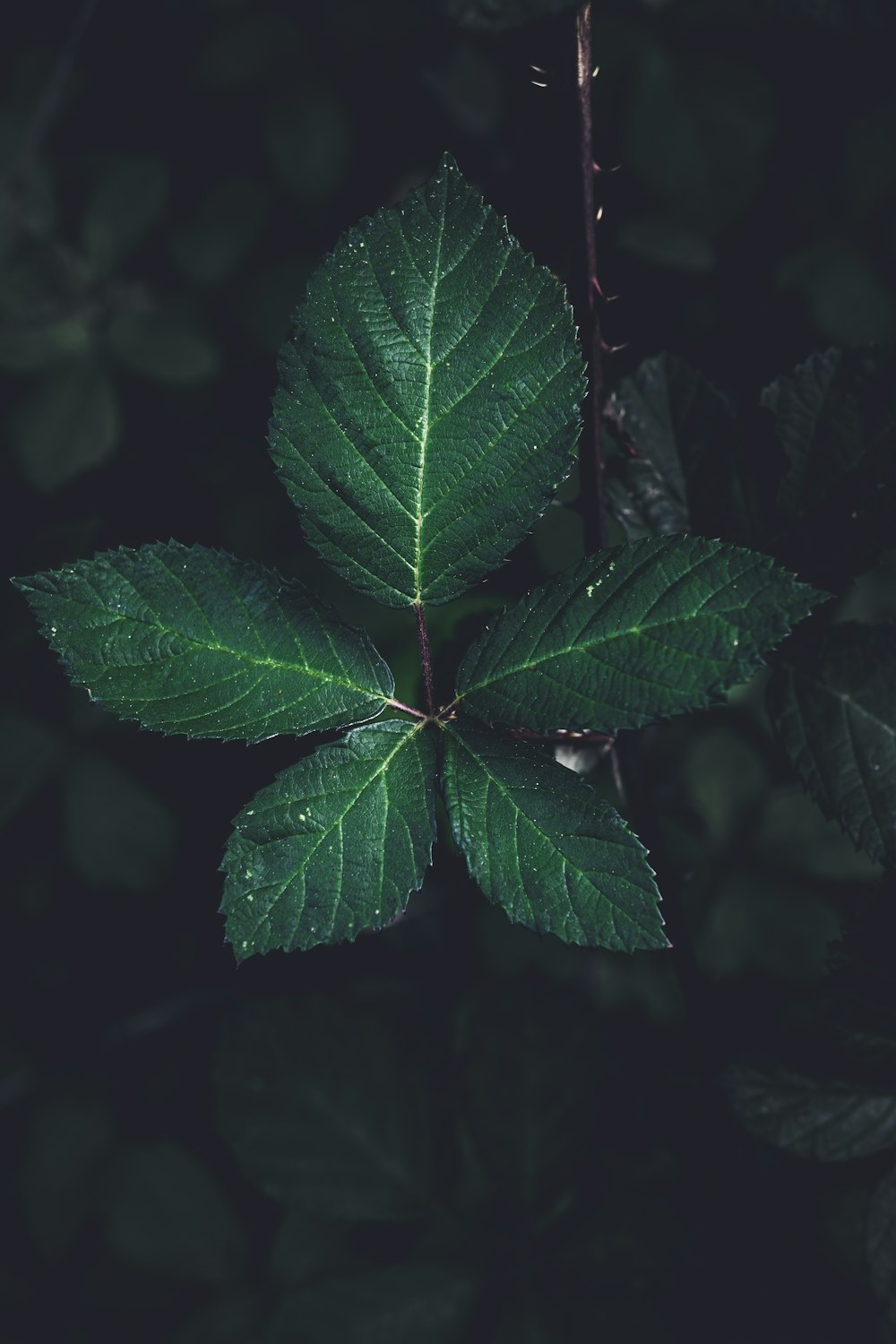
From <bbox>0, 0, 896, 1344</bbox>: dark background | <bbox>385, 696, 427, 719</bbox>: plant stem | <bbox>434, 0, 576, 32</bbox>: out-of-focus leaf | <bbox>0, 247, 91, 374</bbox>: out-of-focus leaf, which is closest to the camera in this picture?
<bbox>434, 0, 576, 32</bbox>: out-of-focus leaf

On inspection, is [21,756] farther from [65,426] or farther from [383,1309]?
[383,1309]

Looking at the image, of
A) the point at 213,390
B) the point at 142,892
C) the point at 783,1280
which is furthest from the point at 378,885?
the point at 213,390

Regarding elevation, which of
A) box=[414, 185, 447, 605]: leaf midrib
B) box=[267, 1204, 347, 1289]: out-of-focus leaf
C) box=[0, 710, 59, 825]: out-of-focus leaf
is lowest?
box=[267, 1204, 347, 1289]: out-of-focus leaf

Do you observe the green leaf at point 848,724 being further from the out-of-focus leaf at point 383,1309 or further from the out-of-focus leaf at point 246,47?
the out-of-focus leaf at point 246,47

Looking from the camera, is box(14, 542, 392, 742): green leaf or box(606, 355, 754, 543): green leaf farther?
box(606, 355, 754, 543): green leaf

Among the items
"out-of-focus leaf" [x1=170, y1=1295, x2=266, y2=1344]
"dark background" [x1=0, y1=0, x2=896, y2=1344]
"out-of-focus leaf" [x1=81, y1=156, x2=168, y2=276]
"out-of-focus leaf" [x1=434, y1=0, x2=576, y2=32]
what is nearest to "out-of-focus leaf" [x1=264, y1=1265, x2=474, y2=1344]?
"dark background" [x1=0, y1=0, x2=896, y2=1344]

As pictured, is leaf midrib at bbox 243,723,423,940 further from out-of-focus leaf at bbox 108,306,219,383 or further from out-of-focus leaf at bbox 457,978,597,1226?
out-of-focus leaf at bbox 108,306,219,383

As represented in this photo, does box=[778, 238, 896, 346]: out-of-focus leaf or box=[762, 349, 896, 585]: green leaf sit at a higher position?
box=[778, 238, 896, 346]: out-of-focus leaf
